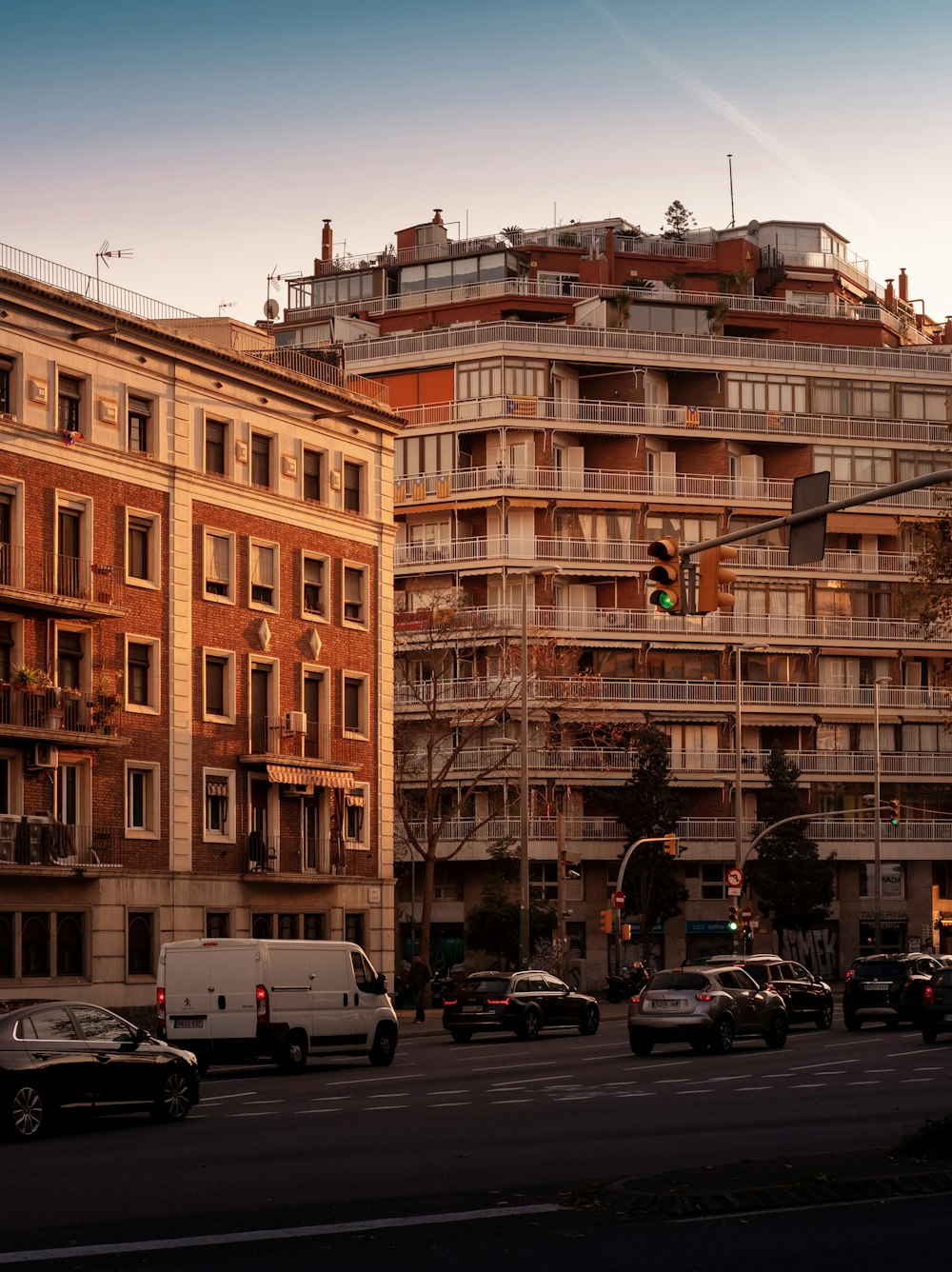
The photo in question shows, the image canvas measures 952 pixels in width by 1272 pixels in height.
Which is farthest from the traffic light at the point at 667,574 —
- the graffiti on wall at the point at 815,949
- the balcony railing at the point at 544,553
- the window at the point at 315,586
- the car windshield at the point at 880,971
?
the graffiti on wall at the point at 815,949

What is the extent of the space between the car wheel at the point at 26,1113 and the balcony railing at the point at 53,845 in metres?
20.2

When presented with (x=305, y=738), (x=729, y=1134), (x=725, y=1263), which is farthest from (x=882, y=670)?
(x=725, y=1263)

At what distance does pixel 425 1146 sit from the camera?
60.1ft

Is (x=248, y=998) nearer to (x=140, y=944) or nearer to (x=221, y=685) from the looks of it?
(x=140, y=944)

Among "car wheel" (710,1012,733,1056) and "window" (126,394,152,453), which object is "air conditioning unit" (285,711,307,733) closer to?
"window" (126,394,152,453)

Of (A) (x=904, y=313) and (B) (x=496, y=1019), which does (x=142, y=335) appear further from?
(A) (x=904, y=313)

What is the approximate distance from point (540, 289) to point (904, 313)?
19040 millimetres

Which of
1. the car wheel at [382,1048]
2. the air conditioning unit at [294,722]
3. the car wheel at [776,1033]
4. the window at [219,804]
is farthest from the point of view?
the air conditioning unit at [294,722]

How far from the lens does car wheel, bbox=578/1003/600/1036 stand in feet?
142

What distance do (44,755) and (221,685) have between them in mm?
7053

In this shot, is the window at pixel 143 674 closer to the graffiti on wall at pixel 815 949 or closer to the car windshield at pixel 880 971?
the car windshield at pixel 880 971

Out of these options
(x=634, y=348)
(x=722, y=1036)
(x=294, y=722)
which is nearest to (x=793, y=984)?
(x=722, y=1036)

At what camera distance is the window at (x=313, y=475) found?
170 feet

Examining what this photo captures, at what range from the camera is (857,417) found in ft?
274
